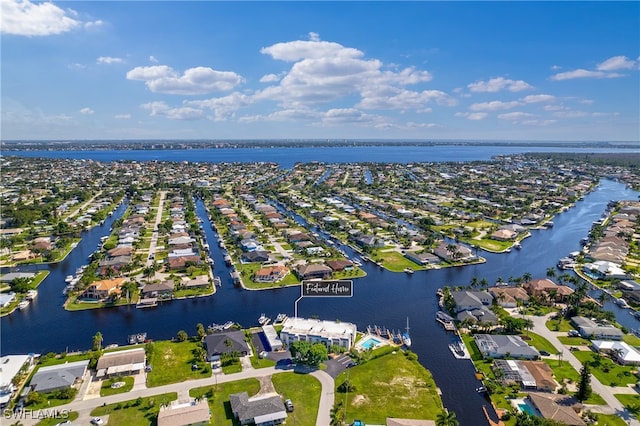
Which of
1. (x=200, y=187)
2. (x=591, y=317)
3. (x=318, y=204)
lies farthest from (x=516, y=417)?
(x=200, y=187)

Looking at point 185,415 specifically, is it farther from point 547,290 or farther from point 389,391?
point 547,290

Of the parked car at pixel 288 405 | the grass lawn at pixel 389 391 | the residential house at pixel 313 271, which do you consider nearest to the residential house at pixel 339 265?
the residential house at pixel 313 271

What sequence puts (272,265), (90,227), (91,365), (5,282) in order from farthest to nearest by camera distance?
(90,227) < (272,265) < (5,282) < (91,365)

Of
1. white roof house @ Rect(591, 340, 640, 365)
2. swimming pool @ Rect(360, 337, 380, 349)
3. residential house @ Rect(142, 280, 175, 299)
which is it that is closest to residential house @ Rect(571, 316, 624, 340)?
white roof house @ Rect(591, 340, 640, 365)

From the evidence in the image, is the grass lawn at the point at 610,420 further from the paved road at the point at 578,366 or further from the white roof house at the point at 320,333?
the white roof house at the point at 320,333

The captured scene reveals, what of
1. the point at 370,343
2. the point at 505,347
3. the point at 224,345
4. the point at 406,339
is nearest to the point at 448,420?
the point at 370,343

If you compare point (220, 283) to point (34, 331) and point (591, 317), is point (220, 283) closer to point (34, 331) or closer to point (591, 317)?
point (34, 331)
